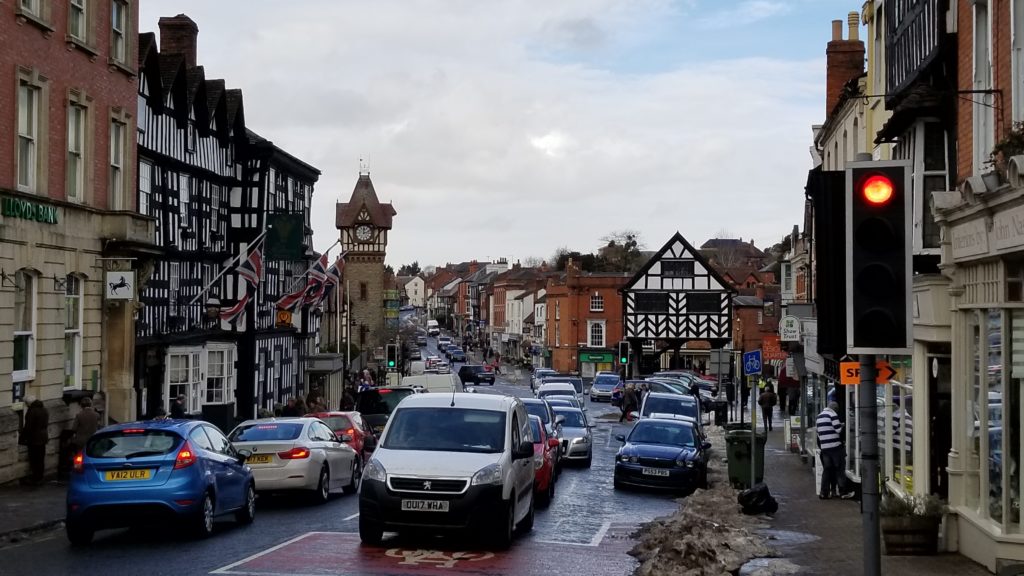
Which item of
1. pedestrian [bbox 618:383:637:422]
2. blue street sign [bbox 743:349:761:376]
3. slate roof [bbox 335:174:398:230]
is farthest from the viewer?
slate roof [bbox 335:174:398:230]

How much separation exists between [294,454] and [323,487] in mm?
1099

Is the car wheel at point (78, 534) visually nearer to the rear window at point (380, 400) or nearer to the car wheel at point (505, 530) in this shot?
the car wheel at point (505, 530)

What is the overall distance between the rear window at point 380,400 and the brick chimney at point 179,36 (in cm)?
1534

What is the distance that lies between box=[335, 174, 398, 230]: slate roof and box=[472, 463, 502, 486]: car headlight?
95.0 metres

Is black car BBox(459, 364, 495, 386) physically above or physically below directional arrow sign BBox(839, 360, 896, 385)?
below

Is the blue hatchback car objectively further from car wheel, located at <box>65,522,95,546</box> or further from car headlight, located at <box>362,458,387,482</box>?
car headlight, located at <box>362,458,387,482</box>

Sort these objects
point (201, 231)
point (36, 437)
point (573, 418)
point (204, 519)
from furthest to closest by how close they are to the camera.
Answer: point (201, 231)
point (573, 418)
point (36, 437)
point (204, 519)

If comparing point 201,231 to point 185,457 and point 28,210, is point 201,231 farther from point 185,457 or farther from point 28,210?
point 185,457

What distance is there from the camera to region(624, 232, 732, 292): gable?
233 ft

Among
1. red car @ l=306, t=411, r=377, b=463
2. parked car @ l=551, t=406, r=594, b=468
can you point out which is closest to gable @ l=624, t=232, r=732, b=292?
parked car @ l=551, t=406, r=594, b=468

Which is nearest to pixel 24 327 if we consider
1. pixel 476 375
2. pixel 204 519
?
pixel 204 519

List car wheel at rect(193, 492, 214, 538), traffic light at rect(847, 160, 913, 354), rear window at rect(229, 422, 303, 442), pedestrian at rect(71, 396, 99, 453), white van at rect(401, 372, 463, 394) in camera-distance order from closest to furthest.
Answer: traffic light at rect(847, 160, 913, 354) → car wheel at rect(193, 492, 214, 538) → rear window at rect(229, 422, 303, 442) → pedestrian at rect(71, 396, 99, 453) → white van at rect(401, 372, 463, 394)

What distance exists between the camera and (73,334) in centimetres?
2594

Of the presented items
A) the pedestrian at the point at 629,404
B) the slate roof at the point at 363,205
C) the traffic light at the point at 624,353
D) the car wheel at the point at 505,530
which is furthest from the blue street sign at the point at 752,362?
the slate roof at the point at 363,205
